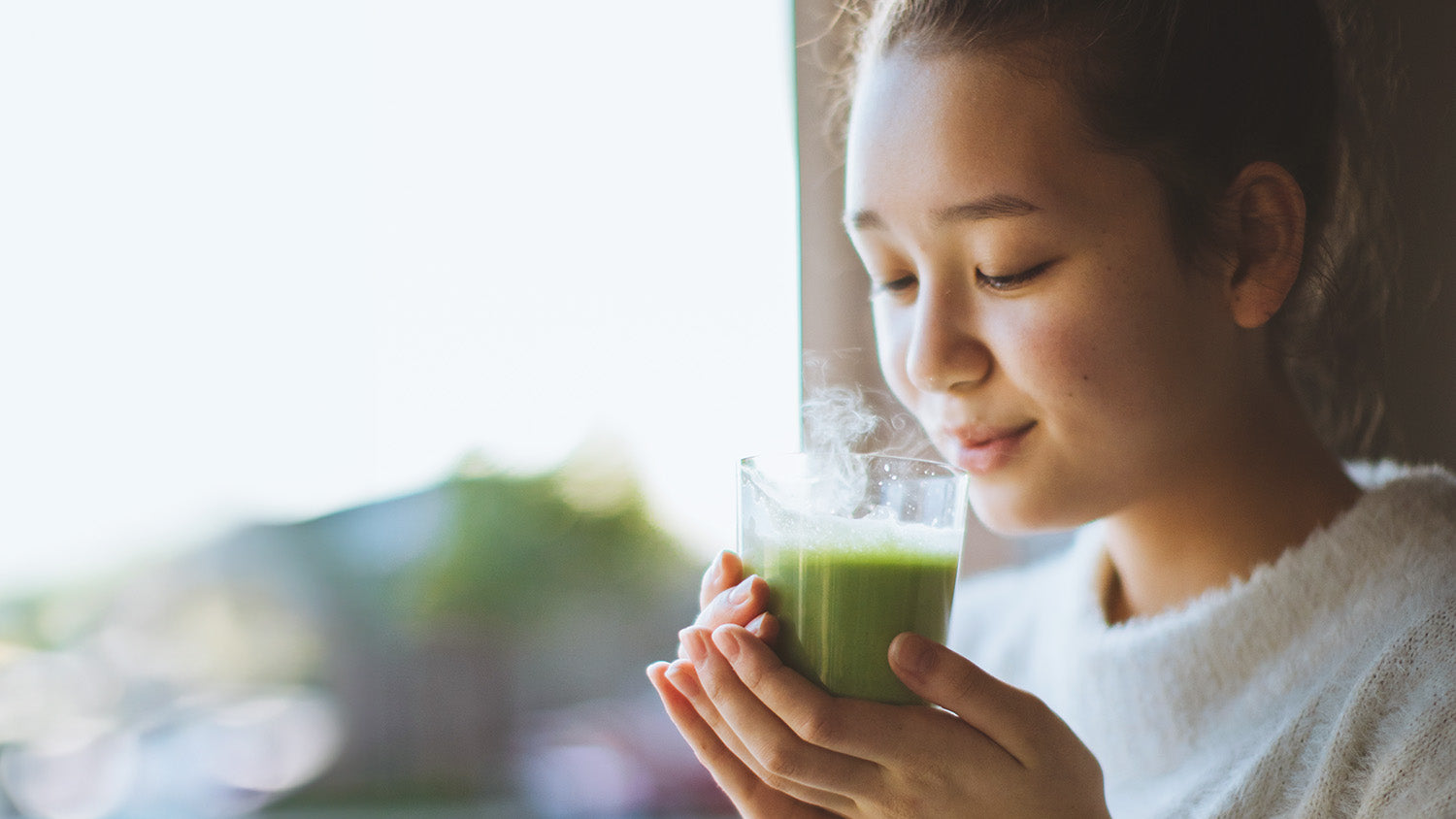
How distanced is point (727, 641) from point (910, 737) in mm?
162

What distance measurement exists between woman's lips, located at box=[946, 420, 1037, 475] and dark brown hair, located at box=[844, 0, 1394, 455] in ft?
0.85

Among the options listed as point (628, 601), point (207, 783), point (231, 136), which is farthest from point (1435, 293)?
point (207, 783)

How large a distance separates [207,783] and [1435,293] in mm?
2109

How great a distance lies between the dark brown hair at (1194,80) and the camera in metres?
1.04

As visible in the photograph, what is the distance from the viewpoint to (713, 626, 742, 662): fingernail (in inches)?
32.8

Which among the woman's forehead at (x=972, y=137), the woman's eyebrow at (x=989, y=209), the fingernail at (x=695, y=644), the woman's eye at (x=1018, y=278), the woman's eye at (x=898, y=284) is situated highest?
the woman's forehead at (x=972, y=137)

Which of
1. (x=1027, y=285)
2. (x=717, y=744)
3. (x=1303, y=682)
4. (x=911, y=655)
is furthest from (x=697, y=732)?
(x=1303, y=682)

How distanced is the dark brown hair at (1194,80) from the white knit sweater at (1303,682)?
0.95ft

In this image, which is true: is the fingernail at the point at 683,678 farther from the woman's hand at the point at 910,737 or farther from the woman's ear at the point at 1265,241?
the woman's ear at the point at 1265,241

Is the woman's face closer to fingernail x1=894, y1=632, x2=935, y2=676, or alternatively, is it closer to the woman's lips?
the woman's lips

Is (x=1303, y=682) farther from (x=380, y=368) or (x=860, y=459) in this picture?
(x=380, y=368)

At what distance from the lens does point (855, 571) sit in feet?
2.66

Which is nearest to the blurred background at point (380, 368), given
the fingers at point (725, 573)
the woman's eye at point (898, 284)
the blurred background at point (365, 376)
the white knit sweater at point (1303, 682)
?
the blurred background at point (365, 376)

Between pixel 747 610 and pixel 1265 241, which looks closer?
pixel 747 610
